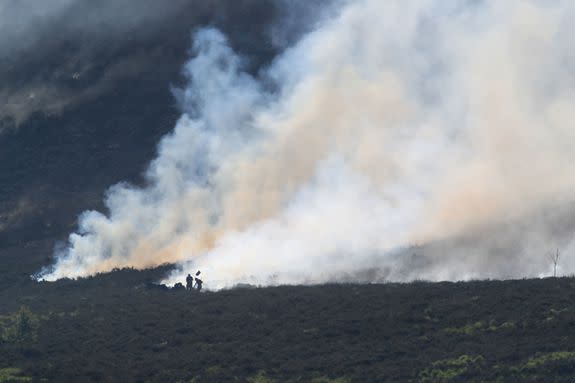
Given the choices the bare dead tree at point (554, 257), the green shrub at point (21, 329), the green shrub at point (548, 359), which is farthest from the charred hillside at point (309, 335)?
the bare dead tree at point (554, 257)

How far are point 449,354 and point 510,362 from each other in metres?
6.51

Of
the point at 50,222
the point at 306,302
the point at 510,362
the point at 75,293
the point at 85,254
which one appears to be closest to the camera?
the point at 510,362

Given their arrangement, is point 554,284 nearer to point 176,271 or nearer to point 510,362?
point 510,362

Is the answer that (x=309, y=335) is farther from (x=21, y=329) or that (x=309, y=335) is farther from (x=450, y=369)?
(x=21, y=329)

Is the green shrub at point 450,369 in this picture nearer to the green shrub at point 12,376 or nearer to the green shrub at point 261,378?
the green shrub at point 261,378

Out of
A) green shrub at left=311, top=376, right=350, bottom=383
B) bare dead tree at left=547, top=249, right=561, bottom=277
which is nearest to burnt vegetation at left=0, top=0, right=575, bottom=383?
green shrub at left=311, top=376, right=350, bottom=383

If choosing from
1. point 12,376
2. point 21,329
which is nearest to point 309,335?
point 12,376

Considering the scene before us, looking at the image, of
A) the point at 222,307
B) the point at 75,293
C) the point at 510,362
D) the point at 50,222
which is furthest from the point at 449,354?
the point at 50,222

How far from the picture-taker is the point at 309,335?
114875mm

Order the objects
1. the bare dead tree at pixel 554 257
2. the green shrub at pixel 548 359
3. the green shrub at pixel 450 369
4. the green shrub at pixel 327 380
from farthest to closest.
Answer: the bare dead tree at pixel 554 257, the green shrub at pixel 327 380, the green shrub at pixel 450 369, the green shrub at pixel 548 359

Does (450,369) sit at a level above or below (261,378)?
below

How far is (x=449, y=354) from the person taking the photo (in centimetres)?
10269

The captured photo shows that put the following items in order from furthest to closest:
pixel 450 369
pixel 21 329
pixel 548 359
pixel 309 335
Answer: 1. pixel 21 329
2. pixel 309 335
3. pixel 450 369
4. pixel 548 359

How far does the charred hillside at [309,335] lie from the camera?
10088 centimetres
